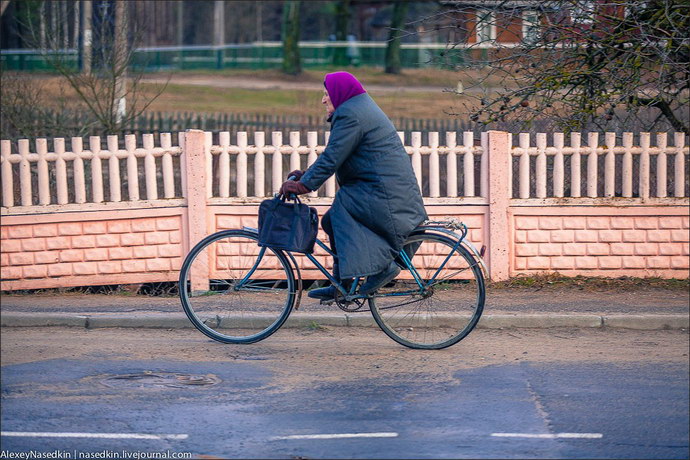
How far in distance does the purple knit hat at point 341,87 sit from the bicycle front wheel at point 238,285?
1120mm

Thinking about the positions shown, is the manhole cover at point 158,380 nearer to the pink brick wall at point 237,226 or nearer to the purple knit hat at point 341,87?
the purple knit hat at point 341,87

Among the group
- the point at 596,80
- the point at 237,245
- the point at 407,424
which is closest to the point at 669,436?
the point at 407,424

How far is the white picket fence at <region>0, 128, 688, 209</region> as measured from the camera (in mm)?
8953

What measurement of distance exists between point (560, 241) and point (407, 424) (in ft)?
14.4

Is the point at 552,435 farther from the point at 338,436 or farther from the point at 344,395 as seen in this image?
the point at 344,395

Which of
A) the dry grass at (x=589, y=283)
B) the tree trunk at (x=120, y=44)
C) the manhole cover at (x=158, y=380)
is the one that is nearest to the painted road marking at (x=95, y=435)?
the manhole cover at (x=158, y=380)

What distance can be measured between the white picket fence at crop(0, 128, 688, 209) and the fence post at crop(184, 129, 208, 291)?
62mm

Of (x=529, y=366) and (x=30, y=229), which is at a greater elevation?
(x=30, y=229)

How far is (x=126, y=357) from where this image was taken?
22.1 ft

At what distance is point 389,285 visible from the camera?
7.13m

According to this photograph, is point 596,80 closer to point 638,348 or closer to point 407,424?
point 638,348

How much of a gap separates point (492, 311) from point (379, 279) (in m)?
1.65

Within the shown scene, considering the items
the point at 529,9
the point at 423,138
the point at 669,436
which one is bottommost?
the point at 669,436

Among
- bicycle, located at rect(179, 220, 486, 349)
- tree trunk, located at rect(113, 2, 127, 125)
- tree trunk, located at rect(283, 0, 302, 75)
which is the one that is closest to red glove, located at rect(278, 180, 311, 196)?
bicycle, located at rect(179, 220, 486, 349)
